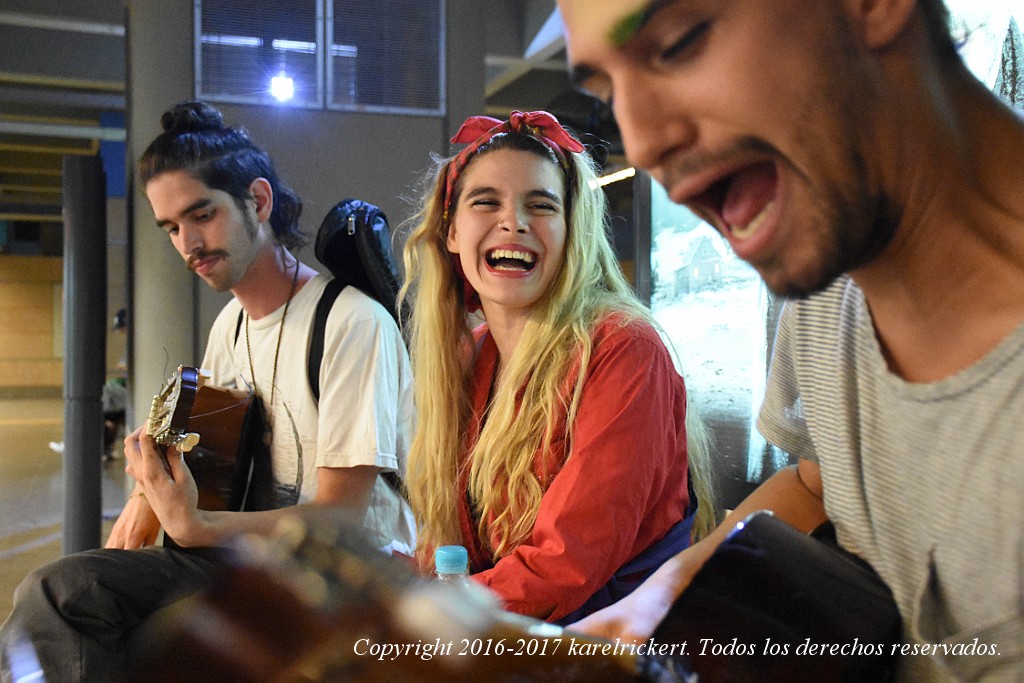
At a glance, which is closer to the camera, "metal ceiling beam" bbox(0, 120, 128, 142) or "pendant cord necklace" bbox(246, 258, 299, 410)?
"pendant cord necklace" bbox(246, 258, 299, 410)

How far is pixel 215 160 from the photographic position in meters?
2.33

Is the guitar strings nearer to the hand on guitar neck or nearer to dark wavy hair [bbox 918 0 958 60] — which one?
the hand on guitar neck

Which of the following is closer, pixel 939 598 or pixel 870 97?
pixel 870 97

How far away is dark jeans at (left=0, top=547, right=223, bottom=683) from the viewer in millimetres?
1834

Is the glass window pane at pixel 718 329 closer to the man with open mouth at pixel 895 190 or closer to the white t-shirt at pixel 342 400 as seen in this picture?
the white t-shirt at pixel 342 400

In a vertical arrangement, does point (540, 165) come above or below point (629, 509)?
above

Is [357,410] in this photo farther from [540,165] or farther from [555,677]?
[555,677]

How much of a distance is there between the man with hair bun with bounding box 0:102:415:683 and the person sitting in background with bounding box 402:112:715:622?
34 centimetres

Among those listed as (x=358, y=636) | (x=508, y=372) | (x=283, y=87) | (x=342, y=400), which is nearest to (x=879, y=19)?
(x=358, y=636)

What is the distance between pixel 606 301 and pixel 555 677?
112 centimetres

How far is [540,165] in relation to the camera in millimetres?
1641

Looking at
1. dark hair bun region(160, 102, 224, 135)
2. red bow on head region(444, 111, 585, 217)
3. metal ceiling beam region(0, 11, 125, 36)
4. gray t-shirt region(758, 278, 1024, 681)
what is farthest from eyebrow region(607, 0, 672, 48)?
metal ceiling beam region(0, 11, 125, 36)

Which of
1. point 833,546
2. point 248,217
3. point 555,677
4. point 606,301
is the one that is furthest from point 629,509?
point 248,217

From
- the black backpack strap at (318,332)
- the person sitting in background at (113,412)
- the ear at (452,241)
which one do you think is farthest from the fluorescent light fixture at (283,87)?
the person sitting in background at (113,412)
